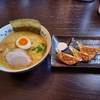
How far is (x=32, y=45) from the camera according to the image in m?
0.77

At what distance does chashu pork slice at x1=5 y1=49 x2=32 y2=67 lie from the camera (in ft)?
2.15

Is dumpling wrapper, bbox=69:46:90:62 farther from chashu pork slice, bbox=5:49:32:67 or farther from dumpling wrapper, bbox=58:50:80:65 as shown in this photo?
chashu pork slice, bbox=5:49:32:67

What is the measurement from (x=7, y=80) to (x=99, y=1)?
3.04 feet

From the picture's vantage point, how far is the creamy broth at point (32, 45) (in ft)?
2.26

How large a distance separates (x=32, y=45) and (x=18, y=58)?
129mm

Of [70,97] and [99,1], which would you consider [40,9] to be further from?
[70,97]

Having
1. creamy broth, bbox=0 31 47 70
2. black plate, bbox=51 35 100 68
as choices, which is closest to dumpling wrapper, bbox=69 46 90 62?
black plate, bbox=51 35 100 68

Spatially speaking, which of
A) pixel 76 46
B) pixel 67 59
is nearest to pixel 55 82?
pixel 67 59

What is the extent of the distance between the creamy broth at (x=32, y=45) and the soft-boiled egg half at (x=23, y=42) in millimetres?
18

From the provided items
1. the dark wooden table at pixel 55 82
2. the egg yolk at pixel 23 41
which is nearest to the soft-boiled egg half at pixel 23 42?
the egg yolk at pixel 23 41

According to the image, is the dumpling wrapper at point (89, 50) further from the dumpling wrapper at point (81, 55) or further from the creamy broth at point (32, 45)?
the creamy broth at point (32, 45)

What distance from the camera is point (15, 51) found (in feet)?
2.30

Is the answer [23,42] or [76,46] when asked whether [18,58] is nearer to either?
[23,42]

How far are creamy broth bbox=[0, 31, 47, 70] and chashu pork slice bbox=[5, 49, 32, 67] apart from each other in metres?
0.02
